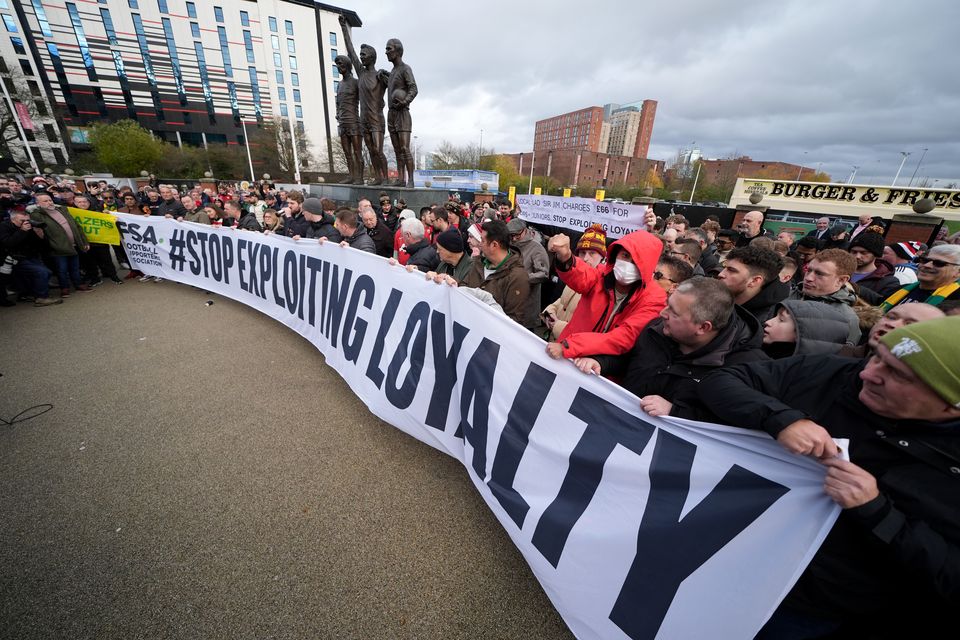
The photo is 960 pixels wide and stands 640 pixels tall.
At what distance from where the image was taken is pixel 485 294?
2434 millimetres

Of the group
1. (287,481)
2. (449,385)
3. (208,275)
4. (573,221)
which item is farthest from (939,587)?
(208,275)

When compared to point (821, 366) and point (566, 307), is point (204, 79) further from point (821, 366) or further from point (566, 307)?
point (821, 366)

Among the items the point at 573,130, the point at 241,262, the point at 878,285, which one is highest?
the point at 573,130

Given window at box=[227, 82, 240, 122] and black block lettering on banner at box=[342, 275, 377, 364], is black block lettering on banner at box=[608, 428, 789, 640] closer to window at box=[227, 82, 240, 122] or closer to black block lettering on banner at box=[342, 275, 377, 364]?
black block lettering on banner at box=[342, 275, 377, 364]

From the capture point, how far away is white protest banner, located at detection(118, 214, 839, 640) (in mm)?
1220

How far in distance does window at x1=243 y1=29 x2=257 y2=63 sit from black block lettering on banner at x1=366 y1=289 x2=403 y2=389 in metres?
60.6

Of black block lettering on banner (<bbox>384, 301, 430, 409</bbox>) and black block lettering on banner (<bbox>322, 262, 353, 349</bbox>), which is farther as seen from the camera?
black block lettering on banner (<bbox>322, 262, 353, 349</bbox>)

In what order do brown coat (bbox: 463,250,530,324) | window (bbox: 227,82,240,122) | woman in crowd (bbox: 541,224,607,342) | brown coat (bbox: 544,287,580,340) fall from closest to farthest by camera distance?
woman in crowd (bbox: 541,224,607,342), brown coat (bbox: 463,250,530,324), brown coat (bbox: 544,287,580,340), window (bbox: 227,82,240,122)

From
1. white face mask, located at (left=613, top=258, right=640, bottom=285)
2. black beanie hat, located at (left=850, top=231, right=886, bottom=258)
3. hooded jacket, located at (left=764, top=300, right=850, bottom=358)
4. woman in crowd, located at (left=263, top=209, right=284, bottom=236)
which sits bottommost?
woman in crowd, located at (left=263, top=209, right=284, bottom=236)

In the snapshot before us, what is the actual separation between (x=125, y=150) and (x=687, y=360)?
141ft

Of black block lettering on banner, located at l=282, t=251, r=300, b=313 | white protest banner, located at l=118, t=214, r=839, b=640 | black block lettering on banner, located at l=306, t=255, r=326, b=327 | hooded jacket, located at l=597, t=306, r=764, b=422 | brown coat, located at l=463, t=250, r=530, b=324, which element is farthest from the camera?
black block lettering on banner, located at l=282, t=251, r=300, b=313

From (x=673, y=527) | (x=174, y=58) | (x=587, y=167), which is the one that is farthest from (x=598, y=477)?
(x=587, y=167)

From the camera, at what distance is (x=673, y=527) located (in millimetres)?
1374

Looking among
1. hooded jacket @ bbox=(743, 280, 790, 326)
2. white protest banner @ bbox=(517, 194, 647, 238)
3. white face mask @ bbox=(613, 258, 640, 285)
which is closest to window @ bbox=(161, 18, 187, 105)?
white protest banner @ bbox=(517, 194, 647, 238)
